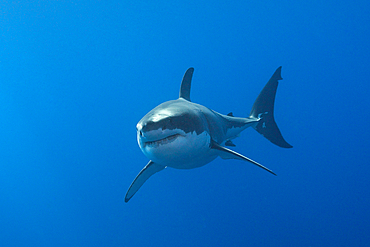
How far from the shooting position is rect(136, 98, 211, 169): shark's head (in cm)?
229

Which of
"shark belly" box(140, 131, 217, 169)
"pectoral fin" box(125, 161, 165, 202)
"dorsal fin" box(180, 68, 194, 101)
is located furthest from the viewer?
"dorsal fin" box(180, 68, 194, 101)

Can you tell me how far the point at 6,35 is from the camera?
601 inches

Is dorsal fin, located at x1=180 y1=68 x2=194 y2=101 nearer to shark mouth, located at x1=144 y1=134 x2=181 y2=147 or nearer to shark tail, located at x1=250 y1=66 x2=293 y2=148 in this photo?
shark tail, located at x1=250 y1=66 x2=293 y2=148

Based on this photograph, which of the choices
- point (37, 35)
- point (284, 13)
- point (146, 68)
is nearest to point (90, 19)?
point (37, 35)

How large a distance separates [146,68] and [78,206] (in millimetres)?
12734

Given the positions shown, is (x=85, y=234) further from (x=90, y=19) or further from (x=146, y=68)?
(x=90, y=19)

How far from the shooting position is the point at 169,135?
96.5 inches

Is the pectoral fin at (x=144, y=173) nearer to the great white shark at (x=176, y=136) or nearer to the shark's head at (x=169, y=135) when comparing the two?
the great white shark at (x=176, y=136)

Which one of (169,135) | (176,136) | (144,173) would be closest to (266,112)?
(144,173)

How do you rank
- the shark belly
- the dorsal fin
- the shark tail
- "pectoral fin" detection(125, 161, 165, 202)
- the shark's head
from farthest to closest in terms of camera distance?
1. the shark tail
2. the dorsal fin
3. "pectoral fin" detection(125, 161, 165, 202)
4. the shark belly
5. the shark's head

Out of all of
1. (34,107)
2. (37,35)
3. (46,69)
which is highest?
(37,35)

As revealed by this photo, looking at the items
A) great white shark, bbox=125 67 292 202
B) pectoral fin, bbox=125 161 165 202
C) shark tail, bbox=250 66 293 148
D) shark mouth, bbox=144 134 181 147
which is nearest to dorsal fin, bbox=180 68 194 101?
great white shark, bbox=125 67 292 202

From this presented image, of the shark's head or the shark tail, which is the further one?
the shark tail

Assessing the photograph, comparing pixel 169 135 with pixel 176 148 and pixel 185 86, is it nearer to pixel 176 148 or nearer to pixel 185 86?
pixel 176 148
